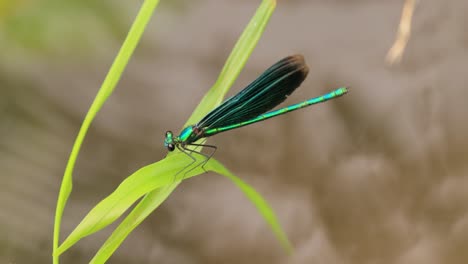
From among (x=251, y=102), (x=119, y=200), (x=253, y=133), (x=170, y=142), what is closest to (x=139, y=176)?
(x=119, y=200)

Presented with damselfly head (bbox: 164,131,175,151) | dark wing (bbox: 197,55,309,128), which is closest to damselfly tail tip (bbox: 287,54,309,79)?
dark wing (bbox: 197,55,309,128)

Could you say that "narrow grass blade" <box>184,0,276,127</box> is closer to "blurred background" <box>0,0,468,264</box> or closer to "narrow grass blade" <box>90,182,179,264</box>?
"narrow grass blade" <box>90,182,179,264</box>

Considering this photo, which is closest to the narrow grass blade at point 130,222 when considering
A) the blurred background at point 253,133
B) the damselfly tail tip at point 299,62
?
the damselfly tail tip at point 299,62

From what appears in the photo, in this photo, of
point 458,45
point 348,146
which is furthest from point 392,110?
point 458,45

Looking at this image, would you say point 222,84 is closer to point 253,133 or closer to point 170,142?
point 170,142

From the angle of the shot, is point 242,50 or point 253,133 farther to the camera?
point 253,133

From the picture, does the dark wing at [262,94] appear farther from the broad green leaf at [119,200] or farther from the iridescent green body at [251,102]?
the broad green leaf at [119,200]
